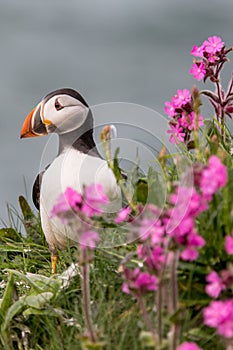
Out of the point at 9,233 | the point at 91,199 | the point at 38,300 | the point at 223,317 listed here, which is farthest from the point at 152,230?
the point at 9,233

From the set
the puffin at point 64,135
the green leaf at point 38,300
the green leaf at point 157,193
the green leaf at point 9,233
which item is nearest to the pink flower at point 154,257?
the green leaf at point 157,193

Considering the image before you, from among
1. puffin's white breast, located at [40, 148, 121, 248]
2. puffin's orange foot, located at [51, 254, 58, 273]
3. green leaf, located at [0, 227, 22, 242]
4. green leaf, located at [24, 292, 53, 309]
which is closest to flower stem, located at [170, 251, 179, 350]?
green leaf, located at [24, 292, 53, 309]

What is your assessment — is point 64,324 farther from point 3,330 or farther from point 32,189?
point 32,189

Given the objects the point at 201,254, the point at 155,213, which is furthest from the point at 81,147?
the point at 155,213

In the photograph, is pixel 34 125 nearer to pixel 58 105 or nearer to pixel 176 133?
Result: pixel 58 105

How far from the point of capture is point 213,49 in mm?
4609

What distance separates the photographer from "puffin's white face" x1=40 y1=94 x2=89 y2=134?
14.2 feet

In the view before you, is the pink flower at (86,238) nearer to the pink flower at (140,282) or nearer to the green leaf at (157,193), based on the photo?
the pink flower at (140,282)

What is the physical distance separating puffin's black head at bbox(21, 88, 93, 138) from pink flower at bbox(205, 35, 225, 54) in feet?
2.87

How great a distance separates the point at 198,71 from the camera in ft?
15.3

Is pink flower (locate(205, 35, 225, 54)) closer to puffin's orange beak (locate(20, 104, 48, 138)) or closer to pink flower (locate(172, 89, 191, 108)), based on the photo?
pink flower (locate(172, 89, 191, 108))

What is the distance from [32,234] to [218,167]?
3.17 metres

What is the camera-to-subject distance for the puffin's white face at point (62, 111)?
4.34 meters

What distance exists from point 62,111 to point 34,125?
185 millimetres
